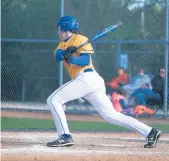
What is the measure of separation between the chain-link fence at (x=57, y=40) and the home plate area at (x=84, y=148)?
5423 mm

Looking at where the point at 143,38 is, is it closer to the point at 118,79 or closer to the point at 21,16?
the point at 118,79

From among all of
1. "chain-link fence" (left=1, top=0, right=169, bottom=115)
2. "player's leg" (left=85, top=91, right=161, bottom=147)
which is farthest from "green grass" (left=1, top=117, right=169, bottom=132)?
"player's leg" (left=85, top=91, right=161, bottom=147)

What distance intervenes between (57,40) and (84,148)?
25.5ft

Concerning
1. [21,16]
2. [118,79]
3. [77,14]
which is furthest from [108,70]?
[21,16]

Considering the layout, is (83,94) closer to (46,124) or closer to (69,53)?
(69,53)

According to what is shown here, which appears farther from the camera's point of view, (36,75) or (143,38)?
(36,75)

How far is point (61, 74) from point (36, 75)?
5.10ft

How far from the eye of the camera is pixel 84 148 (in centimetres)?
812

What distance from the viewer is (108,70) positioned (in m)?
15.9

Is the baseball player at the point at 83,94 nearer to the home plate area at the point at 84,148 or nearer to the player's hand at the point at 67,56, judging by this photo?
the player's hand at the point at 67,56

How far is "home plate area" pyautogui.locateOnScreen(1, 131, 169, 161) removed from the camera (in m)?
7.22

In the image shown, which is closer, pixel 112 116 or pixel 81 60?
pixel 81 60

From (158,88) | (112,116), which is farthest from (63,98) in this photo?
(158,88)

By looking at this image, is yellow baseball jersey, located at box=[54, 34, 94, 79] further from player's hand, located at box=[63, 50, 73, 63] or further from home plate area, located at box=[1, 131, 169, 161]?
home plate area, located at box=[1, 131, 169, 161]
